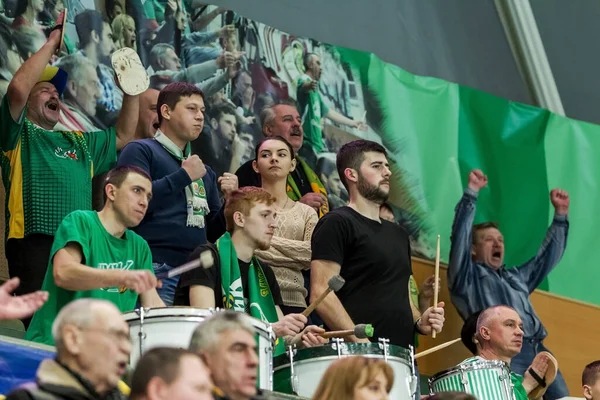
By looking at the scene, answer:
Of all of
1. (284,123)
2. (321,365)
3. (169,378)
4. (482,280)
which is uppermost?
(284,123)

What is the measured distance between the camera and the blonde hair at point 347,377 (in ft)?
12.2

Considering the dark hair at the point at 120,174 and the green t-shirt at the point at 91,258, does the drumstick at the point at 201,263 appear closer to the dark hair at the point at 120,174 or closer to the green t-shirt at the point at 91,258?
the green t-shirt at the point at 91,258

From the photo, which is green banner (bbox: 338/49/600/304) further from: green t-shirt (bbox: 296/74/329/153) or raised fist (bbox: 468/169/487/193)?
raised fist (bbox: 468/169/487/193)

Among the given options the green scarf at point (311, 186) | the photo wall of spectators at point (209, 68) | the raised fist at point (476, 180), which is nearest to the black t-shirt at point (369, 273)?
the green scarf at point (311, 186)

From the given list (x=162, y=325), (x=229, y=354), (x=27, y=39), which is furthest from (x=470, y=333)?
(x=229, y=354)

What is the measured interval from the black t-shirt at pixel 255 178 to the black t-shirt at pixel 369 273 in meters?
0.97

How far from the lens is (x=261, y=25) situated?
7496 millimetres

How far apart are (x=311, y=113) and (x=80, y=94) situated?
1664 millimetres

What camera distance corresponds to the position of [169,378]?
3.24m

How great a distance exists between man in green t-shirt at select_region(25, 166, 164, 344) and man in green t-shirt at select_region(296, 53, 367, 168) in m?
2.72

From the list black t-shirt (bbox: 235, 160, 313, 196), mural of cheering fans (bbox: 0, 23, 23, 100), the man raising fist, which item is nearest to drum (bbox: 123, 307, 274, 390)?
black t-shirt (bbox: 235, 160, 313, 196)

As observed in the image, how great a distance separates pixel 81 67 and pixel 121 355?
3.19 metres

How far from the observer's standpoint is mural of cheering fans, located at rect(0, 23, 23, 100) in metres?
6.11

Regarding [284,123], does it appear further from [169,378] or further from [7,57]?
[169,378]
